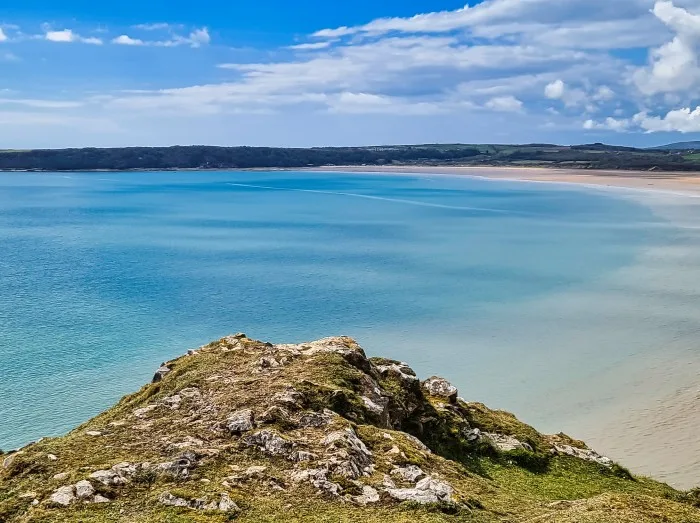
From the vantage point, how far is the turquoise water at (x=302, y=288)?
95.2 ft

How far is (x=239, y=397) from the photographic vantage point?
1348 cm

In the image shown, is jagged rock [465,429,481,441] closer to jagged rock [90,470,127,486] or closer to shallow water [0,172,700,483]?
shallow water [0,172,700,483]

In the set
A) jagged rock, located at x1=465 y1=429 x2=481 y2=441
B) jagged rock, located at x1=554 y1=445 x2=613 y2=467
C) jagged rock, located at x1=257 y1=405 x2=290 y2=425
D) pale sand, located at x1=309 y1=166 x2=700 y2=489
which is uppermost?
jagged rock, located at x1=257 y1=405 x2=290 y2=425

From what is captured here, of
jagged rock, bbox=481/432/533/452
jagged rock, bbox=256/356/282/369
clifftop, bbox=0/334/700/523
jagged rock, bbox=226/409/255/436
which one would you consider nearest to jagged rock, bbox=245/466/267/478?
clifftop, bbox=0/334/700/523

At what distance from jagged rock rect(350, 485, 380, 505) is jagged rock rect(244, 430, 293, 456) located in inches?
62.1

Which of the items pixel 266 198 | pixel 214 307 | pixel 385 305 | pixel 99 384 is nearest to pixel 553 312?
pixel 385 305

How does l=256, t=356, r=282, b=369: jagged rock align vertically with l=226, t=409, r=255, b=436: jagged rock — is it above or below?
above

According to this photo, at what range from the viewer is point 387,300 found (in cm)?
4319

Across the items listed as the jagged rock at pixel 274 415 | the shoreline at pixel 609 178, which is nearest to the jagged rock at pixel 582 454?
the jagged rock at pixel 274 415

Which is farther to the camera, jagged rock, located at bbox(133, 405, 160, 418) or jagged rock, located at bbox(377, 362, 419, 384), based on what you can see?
jagged rock, located at bbox(377, 362, 419, 384)

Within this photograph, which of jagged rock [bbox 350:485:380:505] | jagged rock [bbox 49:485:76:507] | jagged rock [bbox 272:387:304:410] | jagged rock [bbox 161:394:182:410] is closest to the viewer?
jagged rock [bbox 49:485:76:507]

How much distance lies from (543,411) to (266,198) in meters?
112

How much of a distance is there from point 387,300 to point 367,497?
32.9 meters

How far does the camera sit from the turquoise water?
2902cm
